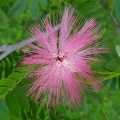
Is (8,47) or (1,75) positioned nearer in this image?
(8,47)

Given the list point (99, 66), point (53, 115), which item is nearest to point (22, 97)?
point (53, 115)

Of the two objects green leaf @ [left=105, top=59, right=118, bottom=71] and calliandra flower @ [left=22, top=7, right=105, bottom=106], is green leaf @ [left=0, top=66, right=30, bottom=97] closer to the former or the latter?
calliandra flower @ [left=22, top=7, right=105, bottom=106]

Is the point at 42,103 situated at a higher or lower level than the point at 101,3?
lower

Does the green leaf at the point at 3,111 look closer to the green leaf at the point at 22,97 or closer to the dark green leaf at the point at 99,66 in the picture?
the green leaf at the point at 22,97

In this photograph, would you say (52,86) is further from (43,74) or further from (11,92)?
(11,92)

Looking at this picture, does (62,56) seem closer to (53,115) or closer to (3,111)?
(3,111)

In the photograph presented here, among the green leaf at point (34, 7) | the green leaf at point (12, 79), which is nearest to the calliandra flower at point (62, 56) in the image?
the green leaf at point (12, 79)

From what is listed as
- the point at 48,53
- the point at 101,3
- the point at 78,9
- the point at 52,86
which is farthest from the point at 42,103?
the point at 101,3
